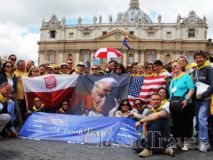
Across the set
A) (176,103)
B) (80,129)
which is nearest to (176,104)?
(176,103)

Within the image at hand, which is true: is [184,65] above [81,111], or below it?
above

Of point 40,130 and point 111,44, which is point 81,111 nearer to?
point 40,130

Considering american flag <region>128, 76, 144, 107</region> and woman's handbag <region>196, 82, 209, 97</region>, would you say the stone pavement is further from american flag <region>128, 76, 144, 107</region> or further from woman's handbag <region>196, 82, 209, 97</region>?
american flag <region>128, 76, 144, 107</region>

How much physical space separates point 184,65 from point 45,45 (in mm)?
60097

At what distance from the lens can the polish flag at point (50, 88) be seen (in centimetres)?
920

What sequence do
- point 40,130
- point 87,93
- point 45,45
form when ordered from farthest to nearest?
point 45,45 → point 87,93 → point 40,130

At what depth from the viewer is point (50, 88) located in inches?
366

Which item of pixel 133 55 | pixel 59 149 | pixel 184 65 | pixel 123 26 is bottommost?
pixel 59 149

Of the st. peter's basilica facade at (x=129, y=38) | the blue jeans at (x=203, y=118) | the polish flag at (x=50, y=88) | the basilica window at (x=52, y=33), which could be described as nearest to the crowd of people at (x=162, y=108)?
the blue jeans at (x=203, y=118)

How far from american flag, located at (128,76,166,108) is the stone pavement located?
1603mm

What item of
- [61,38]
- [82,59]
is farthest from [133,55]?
[61,38]

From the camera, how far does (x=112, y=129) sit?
25.5 ft

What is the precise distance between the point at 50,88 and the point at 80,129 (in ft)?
5.68

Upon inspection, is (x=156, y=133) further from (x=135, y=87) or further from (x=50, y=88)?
(x=50, y=88)
